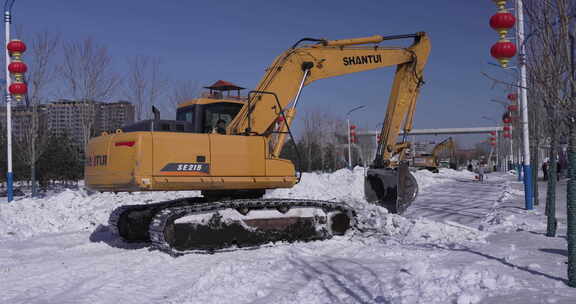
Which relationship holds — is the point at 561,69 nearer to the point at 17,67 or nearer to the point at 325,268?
the point at 325,268

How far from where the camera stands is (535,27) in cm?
650

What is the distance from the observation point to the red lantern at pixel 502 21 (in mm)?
8500

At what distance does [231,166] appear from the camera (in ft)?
29.6

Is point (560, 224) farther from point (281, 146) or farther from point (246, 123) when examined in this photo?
point (246, 123)

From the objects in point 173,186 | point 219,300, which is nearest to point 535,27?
point 219,300

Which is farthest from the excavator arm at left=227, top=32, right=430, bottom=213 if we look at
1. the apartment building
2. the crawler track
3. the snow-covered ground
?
the apartment building

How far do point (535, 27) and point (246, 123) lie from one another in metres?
5.28

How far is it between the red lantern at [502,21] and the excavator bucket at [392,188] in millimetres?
4048

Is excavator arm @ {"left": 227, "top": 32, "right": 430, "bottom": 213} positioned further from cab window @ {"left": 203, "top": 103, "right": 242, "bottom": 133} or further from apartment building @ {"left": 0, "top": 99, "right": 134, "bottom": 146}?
apartment building @ {"left": 0, "top": 99, "right": 134, "bottom": 146}

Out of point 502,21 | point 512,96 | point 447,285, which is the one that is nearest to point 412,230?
point 502,21

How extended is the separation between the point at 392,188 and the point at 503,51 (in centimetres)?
428

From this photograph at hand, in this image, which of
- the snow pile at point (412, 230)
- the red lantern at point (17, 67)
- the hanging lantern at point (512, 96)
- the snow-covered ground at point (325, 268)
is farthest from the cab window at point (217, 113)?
the hanging lantern at point (512, 96)

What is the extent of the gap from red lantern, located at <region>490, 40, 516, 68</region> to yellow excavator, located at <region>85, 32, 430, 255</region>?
9.91ft

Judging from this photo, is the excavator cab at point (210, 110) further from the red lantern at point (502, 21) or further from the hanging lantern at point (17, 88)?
the hanging lantern at point (17, 88)
